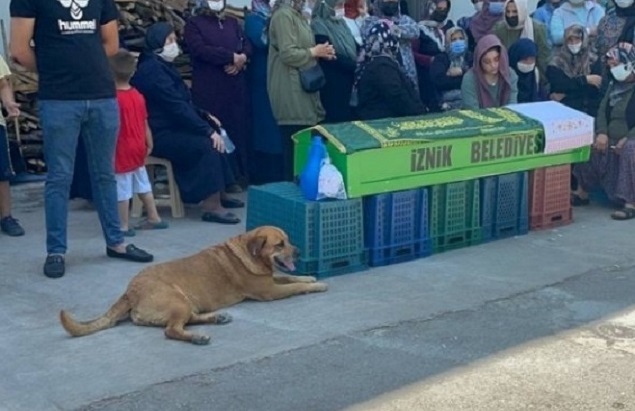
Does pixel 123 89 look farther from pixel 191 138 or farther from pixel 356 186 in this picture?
pixel 356 186

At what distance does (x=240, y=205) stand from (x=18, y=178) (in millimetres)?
1942

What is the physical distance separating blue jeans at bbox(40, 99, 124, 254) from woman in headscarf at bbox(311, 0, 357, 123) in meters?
2.49

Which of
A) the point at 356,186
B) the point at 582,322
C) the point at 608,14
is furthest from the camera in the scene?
the point at 608,14

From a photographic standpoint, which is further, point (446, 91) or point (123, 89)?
point (446, 91)

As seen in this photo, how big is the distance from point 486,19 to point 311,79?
2.24 metres

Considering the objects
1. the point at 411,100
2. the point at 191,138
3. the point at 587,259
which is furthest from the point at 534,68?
the point at 191,138

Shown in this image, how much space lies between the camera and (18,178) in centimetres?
934

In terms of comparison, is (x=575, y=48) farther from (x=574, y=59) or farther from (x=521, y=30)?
(x=521, y=30)

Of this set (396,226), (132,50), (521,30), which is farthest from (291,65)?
(521,30)

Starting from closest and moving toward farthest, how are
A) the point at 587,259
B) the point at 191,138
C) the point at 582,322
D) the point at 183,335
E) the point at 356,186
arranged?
1. the point at 183,335
2. the point at 582,322
3. the point at 356,186
4. the point at 587,259
5. the point at 191,138

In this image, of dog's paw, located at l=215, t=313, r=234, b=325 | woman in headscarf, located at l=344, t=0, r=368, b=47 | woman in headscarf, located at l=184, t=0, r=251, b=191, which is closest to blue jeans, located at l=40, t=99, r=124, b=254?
dog's paw, located at l=215, t=313, r=234, b=325

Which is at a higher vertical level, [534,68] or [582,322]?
[534,68]

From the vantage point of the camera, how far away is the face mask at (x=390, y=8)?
9.12 m

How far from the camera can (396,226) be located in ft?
23.6
